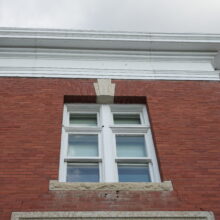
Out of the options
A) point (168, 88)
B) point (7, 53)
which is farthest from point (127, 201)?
point (7, 53)

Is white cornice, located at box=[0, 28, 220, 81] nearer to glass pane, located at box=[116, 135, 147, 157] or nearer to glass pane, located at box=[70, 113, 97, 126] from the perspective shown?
glass pane, located at box=[70, 113, 97, 126]

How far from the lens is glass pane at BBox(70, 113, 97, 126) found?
8.12m

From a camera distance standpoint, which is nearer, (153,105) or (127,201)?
(127,201)

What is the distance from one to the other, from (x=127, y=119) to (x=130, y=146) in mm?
841

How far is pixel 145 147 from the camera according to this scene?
7.58 metres

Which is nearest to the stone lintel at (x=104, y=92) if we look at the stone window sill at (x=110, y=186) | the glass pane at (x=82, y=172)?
the glass pane at (x=82, y=172)

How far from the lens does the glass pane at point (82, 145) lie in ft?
24.3

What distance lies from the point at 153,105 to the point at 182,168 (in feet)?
5.98

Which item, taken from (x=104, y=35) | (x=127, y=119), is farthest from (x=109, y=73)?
(x=127, y=119)

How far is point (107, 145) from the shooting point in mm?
7406

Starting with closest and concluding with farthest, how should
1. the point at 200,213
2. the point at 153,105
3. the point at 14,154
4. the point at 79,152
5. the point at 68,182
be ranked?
the point at 200,213 < the point at 68,182 < the point at 14,154 < the point at 79,152 < the point at 153,105

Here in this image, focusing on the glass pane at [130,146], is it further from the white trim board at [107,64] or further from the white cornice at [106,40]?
the white cornice at [106,40]

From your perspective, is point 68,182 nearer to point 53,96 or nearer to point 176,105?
point 53,96

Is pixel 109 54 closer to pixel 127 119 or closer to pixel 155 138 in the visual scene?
pixel 127 119
